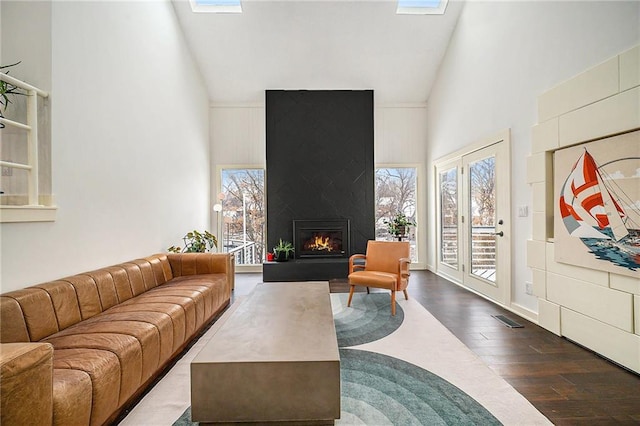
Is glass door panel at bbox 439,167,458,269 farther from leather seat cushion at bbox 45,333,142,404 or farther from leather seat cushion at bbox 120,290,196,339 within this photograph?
leather seat cushion at bbox 45,333,142,404

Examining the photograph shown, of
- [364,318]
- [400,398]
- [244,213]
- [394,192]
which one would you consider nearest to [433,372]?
[400,398]

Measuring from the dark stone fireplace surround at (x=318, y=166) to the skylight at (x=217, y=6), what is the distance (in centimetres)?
149

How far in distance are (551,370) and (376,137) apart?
510 centimetres

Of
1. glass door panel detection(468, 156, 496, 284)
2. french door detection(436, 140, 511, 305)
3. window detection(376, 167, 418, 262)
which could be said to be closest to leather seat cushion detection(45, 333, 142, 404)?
french door detection(436, 140, 511, 305)

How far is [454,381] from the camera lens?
7.29 ft

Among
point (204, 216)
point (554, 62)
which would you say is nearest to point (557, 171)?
point (554, 62)

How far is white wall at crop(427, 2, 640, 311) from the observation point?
2702mm

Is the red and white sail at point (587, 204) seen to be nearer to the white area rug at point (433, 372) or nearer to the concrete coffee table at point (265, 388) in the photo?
the white area rug at point (433, 372)

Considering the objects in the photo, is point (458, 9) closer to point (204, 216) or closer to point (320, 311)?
point (320, 311)

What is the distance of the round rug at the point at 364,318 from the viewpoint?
3.03 metres

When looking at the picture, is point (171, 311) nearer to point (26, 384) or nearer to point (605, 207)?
point (26, 384)

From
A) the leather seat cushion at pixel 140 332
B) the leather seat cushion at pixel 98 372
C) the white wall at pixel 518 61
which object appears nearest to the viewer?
the leather seat cushion at pixel 98 372

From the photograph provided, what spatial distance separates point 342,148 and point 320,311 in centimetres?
425

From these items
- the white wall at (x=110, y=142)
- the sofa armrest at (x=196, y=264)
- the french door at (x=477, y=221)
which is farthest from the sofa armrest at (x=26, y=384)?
the french door at (x=477, y=221)
